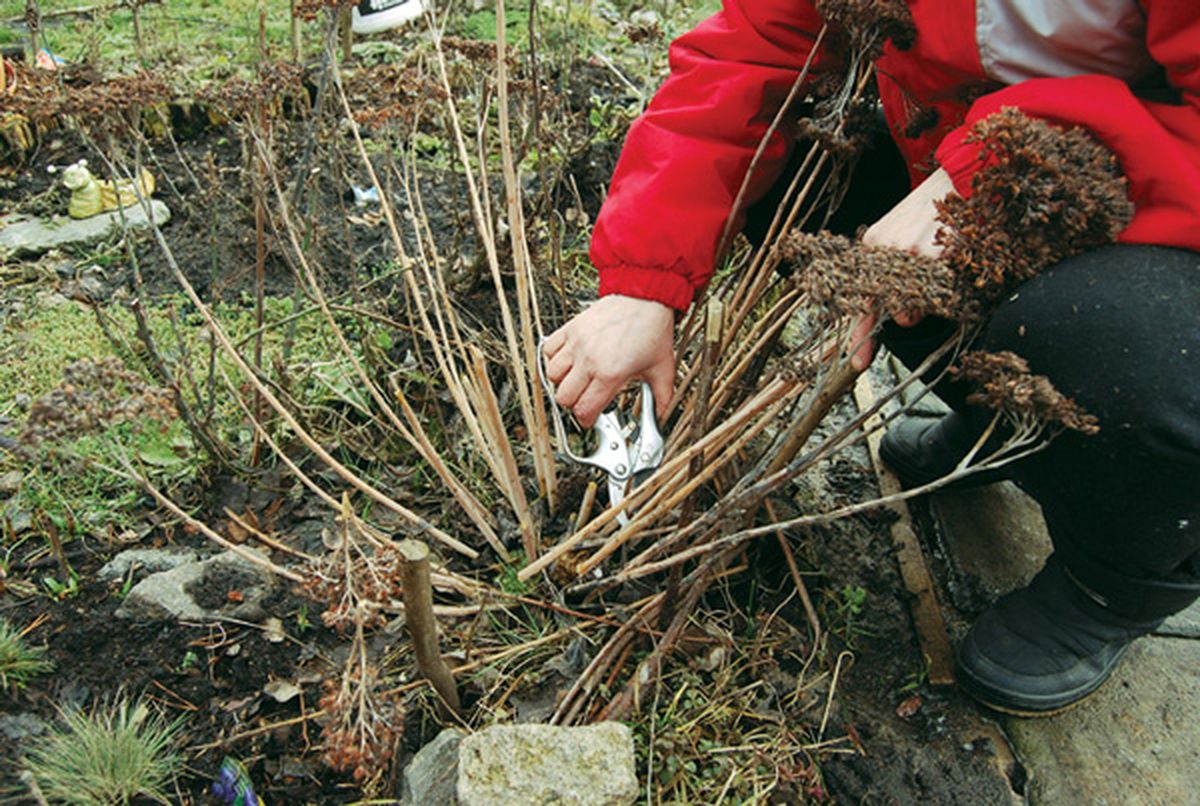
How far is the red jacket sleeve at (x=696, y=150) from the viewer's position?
5.64ft

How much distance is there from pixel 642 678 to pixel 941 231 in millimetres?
925

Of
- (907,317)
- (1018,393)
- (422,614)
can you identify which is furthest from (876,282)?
(422,614)

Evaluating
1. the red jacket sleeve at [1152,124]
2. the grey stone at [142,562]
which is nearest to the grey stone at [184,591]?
the grey stone at [142,562]

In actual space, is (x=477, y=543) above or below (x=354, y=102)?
below

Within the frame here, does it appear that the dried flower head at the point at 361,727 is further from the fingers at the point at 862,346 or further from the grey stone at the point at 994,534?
the grey stone at the point at 994,534

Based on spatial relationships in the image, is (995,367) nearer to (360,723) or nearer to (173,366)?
(360,723)

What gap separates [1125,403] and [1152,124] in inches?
17.0

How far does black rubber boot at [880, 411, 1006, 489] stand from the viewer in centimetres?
223

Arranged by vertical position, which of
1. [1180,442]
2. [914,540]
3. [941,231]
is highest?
[941,231]

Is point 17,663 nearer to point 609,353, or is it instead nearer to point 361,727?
Answer: point 361,727

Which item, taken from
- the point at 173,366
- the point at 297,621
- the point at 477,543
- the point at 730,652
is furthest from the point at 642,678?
the point at 173,366

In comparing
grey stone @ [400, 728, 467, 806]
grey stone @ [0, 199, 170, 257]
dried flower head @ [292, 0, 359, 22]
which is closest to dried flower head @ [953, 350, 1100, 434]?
grey stone @ [400, 728, 467, 806]

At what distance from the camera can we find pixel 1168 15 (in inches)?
51.0

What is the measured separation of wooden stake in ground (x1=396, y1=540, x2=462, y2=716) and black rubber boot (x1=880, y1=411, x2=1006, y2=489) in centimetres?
136
